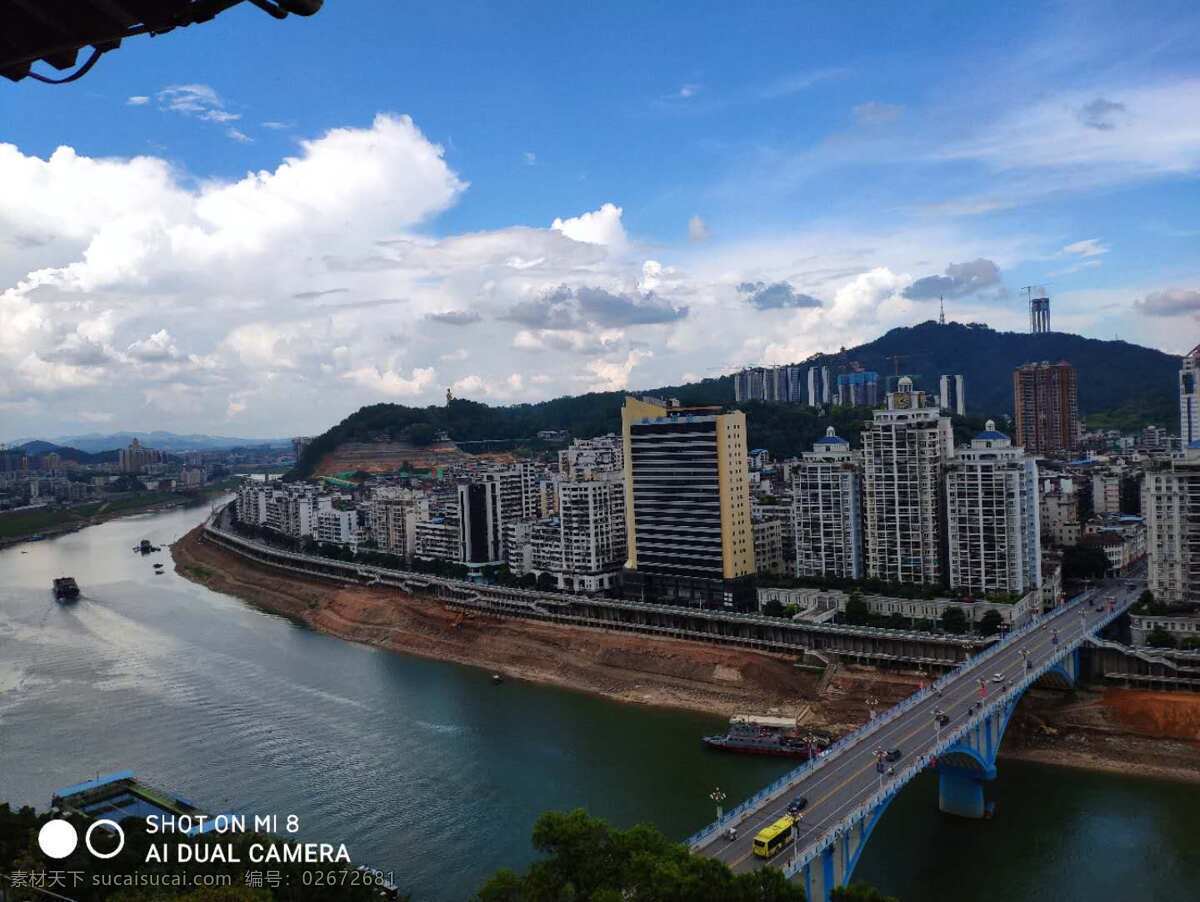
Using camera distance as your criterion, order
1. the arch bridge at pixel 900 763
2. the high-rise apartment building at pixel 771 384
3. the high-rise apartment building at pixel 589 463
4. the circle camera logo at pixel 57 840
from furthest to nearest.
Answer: the high-rise apartment building at pixel 771 384 < the high-rise apartment building at pixel 589 463 < the arch bridge at pixel 900 763 < the circle camera logo at pixel 57 840

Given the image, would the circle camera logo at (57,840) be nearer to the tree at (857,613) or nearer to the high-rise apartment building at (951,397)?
the tree at (857,613)

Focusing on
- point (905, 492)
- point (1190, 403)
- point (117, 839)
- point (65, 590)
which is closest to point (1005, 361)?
point (1190, 403)

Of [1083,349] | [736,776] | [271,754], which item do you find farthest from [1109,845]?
[1083,349]

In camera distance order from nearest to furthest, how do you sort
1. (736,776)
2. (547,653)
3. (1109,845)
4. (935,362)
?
(1109,845) → (736,776) → (547,653) → (935,362)

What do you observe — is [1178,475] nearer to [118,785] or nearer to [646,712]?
[646,712]

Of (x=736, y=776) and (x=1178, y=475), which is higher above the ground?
(x=1178, y=475)

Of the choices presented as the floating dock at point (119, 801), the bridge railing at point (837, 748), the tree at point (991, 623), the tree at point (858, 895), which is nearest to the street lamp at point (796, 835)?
the bridge railing at point (837, 748)

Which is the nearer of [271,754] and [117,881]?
[117,881]
